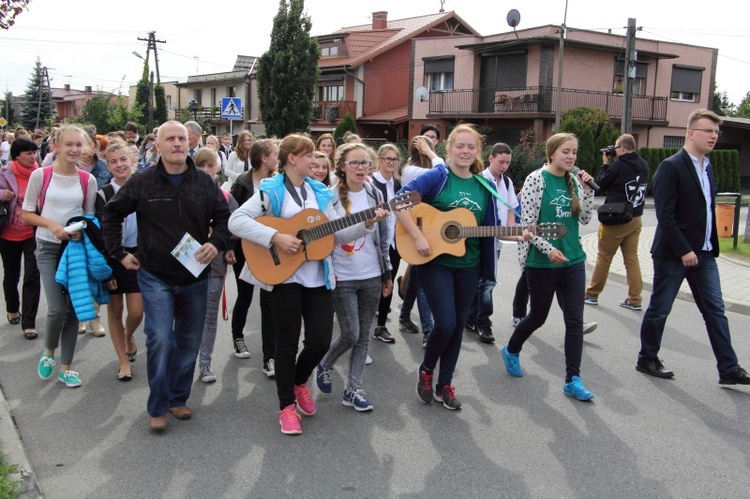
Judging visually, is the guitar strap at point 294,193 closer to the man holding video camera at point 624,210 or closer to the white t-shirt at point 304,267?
the white t-shirt at point 304,267

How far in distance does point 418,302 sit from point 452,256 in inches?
78.6

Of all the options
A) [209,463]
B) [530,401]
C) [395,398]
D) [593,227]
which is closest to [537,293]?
[530,401]

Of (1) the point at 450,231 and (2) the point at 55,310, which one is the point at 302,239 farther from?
(2) the point at 55,310

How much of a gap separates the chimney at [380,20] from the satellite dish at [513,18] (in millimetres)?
15715

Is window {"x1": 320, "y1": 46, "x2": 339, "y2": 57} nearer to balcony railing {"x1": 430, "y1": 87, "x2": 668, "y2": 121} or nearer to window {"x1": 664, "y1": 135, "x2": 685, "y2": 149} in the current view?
balcony railing {"x1": 430, "y1": 87, "x2": 668, "y2": 121}

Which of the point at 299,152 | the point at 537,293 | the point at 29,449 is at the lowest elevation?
the point at 29,449

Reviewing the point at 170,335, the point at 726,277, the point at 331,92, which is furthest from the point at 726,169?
the point at 170,335

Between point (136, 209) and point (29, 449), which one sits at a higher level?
point (136, 209)

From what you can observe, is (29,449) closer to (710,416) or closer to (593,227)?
(710,416)

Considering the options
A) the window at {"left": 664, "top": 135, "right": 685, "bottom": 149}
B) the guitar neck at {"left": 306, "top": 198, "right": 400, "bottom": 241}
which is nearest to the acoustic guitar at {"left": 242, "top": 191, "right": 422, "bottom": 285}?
the guitar neck at {"left": 306, "top": 198, "right": 400, "bottom": 241}

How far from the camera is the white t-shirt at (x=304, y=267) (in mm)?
4496

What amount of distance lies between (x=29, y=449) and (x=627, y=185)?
6640 millimetres

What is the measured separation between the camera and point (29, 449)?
4.32 metres

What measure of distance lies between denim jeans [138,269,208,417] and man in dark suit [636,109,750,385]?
3628 millimetres
